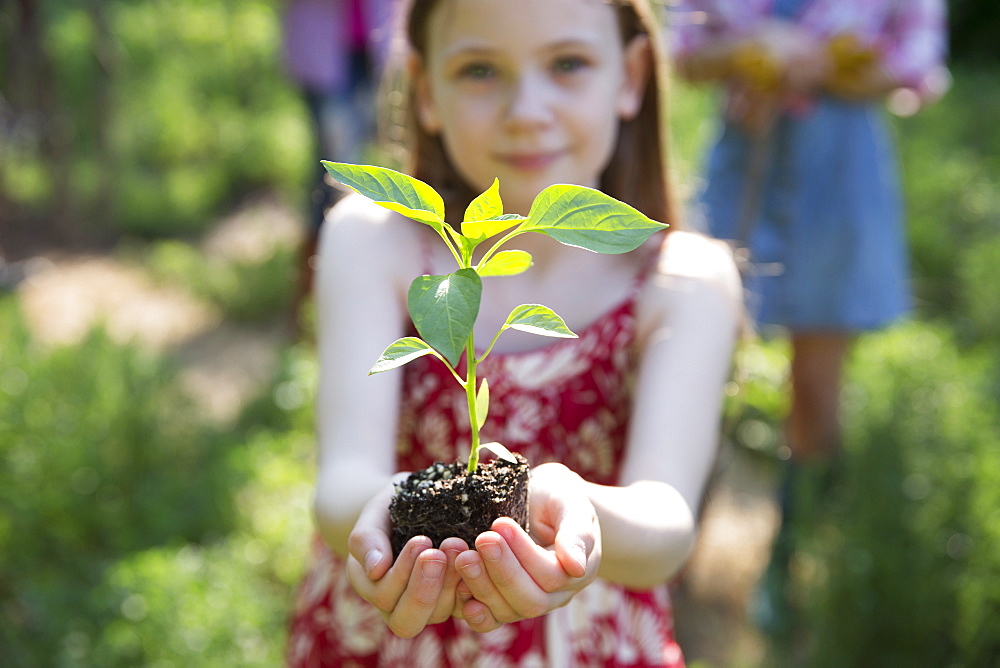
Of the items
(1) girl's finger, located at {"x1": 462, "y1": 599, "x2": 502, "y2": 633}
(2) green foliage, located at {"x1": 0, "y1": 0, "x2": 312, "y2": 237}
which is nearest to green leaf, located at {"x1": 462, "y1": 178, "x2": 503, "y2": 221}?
(1) girl's finger, located at {"x1": 462, "y1": 599, "x2": 502, "y2": 633}

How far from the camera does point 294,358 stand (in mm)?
4078

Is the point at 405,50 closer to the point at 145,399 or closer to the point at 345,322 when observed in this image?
the point at 345,322

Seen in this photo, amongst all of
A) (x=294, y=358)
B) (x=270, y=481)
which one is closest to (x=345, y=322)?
(x=270, y=481)

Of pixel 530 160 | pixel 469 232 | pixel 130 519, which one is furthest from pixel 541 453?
pixel 130 519

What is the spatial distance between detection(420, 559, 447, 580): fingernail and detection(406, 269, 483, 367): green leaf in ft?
0.68

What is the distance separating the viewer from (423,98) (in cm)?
159

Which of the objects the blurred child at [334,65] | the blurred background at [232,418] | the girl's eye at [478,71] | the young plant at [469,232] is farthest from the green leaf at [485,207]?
the blurred child at [334,65]

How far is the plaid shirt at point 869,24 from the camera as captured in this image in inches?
98.2

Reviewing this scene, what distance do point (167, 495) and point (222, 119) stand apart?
509 cm

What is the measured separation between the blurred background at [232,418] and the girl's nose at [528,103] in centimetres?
64

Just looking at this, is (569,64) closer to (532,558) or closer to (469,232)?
(469,232)

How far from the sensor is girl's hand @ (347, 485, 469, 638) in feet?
3.20

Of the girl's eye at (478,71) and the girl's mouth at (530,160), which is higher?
the girl's eye at (478,71)

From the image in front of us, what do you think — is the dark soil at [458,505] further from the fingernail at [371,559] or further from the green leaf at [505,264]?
the green leaf at [505,264]
